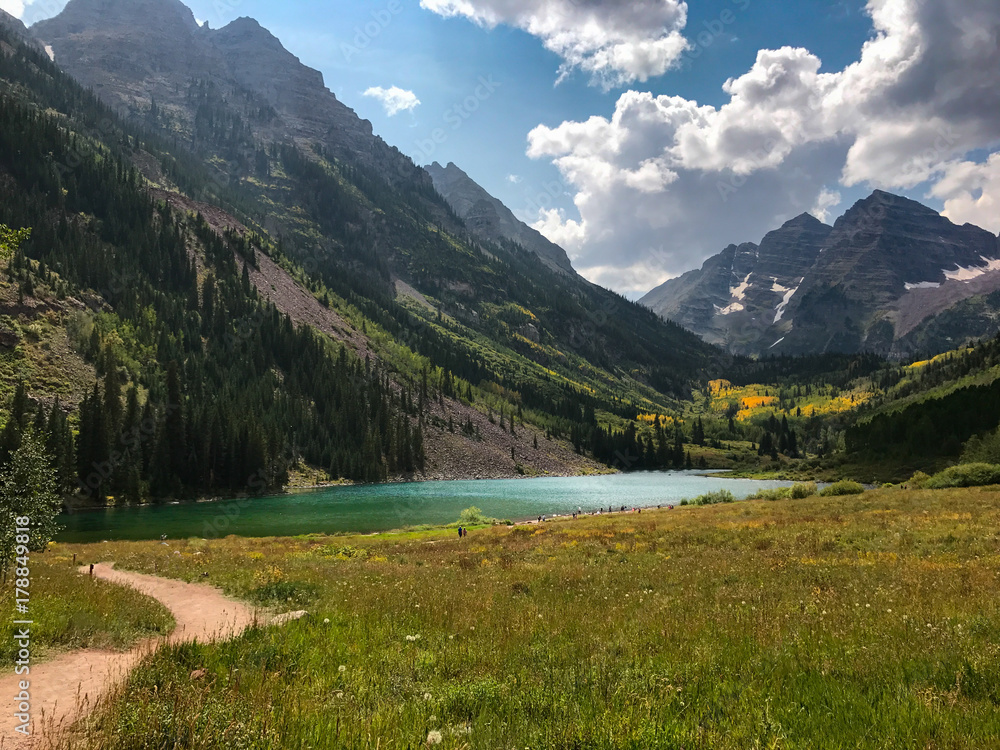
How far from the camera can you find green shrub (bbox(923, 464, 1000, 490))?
2159 inches

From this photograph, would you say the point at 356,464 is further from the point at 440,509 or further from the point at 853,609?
the point at 853,609

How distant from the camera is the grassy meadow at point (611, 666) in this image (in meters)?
5.88

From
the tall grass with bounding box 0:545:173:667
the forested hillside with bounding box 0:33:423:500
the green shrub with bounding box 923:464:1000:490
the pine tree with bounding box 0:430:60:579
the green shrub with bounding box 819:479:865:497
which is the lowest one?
the green shrub with bounding box 819:479:865:497

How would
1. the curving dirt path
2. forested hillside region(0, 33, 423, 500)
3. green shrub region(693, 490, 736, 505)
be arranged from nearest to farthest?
the curving dirt path → green shrub region(693, 490, 736, 505) → forested hillside region(0, 33, 423, 500)

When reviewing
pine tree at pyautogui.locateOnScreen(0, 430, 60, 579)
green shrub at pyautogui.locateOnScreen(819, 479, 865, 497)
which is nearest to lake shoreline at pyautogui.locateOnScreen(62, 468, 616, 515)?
pine tree at pyautogui.locateOnScreen(0, 430, 60, 579)

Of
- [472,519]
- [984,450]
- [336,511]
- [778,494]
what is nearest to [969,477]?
[778,494]

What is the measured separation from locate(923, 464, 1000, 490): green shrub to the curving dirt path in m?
72.5

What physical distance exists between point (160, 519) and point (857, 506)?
292 feet

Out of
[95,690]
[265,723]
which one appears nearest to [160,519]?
[95,690]

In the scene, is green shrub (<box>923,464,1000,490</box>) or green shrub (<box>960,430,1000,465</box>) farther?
green shrub (<box>960,430,1000,465</box>)

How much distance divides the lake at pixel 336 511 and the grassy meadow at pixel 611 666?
5492cm

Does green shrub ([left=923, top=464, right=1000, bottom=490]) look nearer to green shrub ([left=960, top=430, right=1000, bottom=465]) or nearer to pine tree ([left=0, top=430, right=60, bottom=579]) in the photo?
green shrub ([left=960, top=430, right=1000, bottom=465])

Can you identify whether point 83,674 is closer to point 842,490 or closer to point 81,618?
point 81,618

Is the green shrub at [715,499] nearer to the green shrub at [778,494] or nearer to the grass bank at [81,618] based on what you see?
the green shrub at [778,494]
